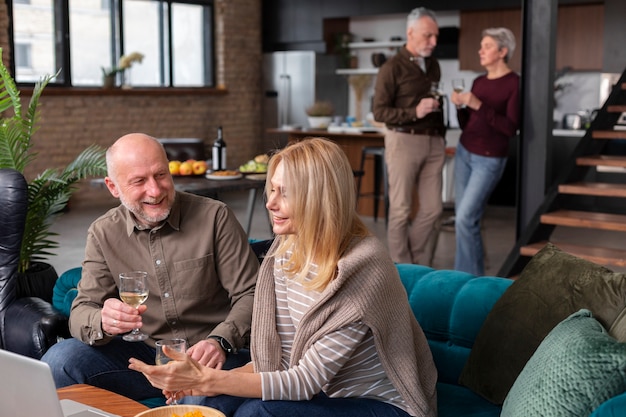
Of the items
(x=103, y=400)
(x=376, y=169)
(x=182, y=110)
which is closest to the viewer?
(x=103, y=400)

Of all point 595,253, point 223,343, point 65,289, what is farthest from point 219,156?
point 223,343

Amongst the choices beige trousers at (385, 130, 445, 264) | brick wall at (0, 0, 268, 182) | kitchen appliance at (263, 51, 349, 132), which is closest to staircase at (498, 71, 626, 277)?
beige trousers at (385, 130, 445, 264)

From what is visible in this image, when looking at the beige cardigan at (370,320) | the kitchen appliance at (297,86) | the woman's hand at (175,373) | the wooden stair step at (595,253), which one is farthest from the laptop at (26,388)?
the kitchen appliance at (297,86)

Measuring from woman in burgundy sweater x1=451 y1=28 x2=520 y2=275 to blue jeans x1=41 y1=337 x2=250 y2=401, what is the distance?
326 centimetres

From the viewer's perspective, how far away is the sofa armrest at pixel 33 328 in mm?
3225

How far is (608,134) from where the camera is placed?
5711 mm

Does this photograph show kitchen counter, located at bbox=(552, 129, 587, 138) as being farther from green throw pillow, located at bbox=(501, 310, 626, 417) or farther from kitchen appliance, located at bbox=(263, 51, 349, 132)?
green throw pillow, located at bbox=(501, 310, 626, 417)

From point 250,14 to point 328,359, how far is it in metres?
10.8

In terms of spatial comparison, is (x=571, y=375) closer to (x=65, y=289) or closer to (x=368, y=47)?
(x=65, y=289)

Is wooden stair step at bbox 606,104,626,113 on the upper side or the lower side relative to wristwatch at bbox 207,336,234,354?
upper

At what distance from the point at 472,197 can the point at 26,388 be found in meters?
4.39

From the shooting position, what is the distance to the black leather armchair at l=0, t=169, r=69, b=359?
10.6 ft

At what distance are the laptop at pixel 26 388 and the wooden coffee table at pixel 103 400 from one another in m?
0.40

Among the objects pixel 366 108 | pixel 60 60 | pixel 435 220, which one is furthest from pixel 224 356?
pixel 366 108
